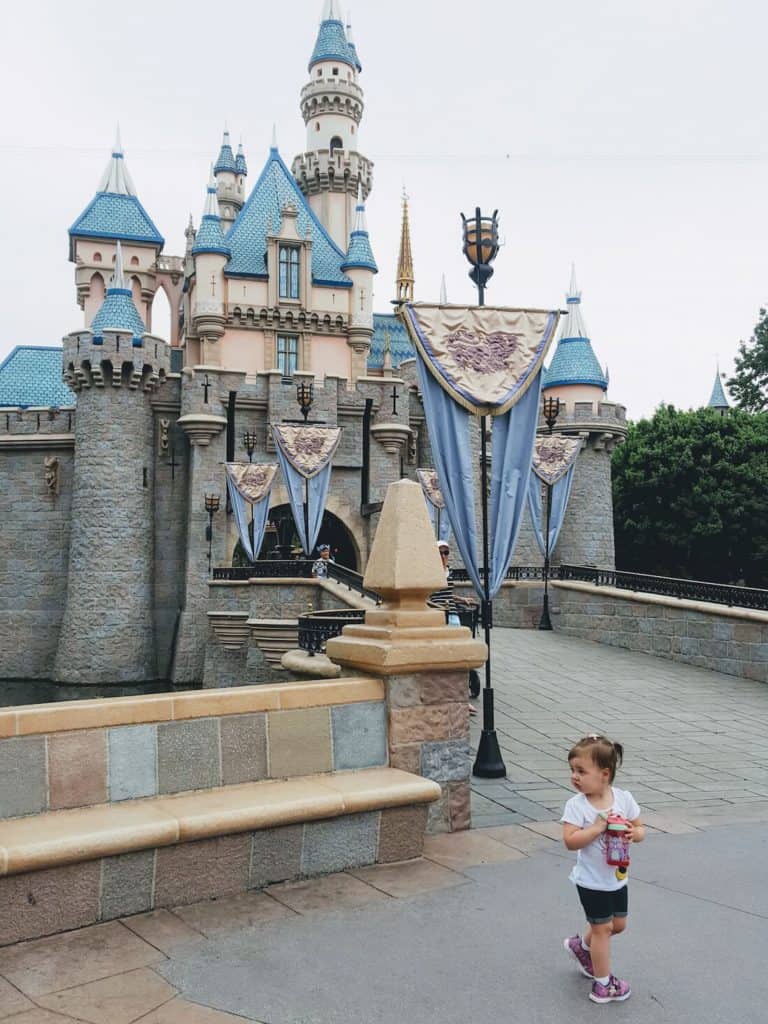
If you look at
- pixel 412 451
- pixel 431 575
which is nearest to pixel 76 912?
pixel 431 575

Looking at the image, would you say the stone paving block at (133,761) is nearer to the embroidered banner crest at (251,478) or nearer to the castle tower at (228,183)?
the embroidered banner crest at (251,478)

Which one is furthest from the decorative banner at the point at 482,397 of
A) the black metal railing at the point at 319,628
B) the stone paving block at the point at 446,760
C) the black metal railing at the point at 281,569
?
the black metal railing at the point at 281,569

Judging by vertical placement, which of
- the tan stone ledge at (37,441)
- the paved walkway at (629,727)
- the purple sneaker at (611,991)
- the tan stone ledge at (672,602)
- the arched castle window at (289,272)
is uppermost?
the arched castle window at (289,272)

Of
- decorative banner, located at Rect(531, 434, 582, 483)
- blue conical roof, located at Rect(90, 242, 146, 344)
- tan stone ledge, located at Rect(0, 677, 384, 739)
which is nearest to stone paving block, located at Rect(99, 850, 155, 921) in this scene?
tan stone ledge, located at Rect(0, 677, 384, 739)

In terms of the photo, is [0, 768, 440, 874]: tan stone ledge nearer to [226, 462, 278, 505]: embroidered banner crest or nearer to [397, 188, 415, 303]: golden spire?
[226, 462, 278, 505]: embroidered banner crest

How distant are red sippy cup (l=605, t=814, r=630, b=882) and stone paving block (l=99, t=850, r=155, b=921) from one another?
2.18 meters

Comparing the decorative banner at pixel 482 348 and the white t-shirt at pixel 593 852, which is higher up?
the decorative banner at pixel 482 348

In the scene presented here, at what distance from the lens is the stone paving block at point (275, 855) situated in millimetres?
4660

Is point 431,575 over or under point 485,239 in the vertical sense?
under

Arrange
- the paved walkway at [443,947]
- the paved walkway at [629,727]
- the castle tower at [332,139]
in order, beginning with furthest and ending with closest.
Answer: the castle tower at [332,139] → the paved walkway at [629,727] → the paved walkway at [443,947]

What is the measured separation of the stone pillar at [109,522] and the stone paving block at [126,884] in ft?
74.7

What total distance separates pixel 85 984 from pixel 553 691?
30.6 feet

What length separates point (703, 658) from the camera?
554 inches

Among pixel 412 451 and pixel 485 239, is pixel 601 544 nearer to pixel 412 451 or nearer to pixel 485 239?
pixel 412 451
